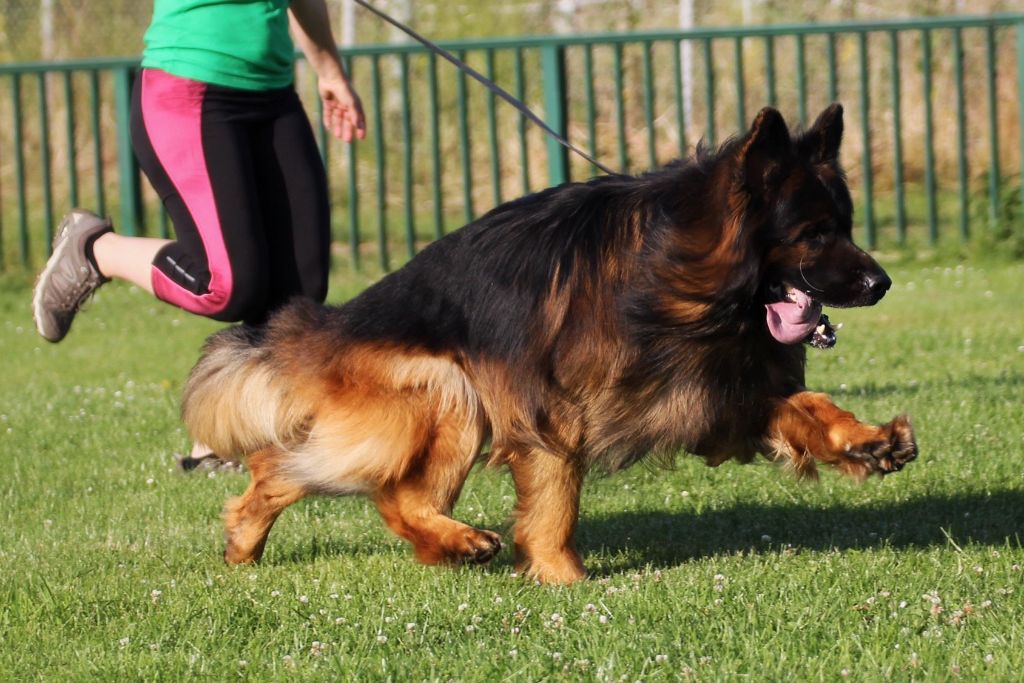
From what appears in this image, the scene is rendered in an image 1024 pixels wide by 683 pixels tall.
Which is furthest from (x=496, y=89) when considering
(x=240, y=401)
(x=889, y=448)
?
(x=889, y=448)

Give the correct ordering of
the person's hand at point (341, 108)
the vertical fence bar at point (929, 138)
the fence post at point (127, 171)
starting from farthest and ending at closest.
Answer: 1. the fence post at point (127, 171)
2. the vertical fence bar at point (929, 138)
3. the person's hand at point (341, 108)

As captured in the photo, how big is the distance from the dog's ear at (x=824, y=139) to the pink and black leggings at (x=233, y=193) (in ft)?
6.87

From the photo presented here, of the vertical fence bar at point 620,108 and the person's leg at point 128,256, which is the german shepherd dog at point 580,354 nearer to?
the person's leg at point 128,256

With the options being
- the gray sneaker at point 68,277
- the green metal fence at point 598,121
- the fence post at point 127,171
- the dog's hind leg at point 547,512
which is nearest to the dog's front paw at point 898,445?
the dog's hind leg at point 547,512

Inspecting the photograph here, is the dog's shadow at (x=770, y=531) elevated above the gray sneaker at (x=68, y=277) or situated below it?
below

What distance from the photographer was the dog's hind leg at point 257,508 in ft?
16.5

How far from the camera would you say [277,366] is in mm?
5039

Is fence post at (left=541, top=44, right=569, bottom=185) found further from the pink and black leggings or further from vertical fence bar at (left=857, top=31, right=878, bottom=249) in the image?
the pink and black leggings

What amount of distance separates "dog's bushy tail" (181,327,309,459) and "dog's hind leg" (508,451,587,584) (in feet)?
2.50

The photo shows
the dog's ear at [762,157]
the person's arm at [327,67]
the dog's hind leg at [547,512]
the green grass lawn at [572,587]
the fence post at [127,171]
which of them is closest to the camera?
the green grass lawn at [572,587]

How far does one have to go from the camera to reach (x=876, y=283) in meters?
4.29

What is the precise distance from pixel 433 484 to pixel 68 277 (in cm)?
202

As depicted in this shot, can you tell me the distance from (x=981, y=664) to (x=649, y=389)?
130 centimetres

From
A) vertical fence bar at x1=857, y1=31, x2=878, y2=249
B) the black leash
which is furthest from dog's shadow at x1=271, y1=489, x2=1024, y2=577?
vertical fence bar at x1=857, y1=31, x2=878, y2=249
